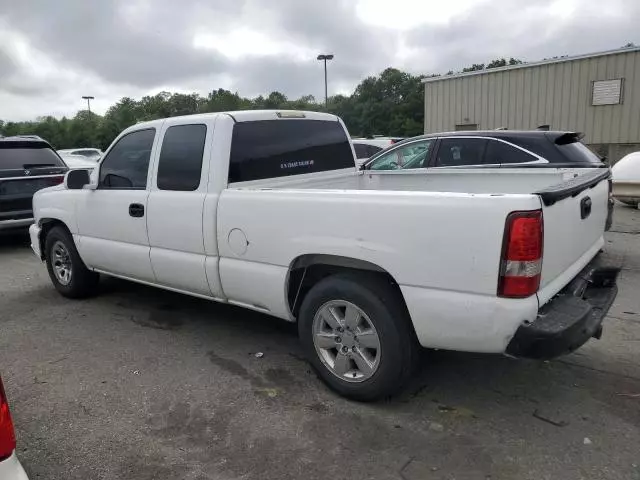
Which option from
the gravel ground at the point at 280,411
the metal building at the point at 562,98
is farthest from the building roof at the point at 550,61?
the gravel ground at the point at 280,411

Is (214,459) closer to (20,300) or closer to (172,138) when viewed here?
(172,138)

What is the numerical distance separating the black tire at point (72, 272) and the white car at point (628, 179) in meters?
9.68

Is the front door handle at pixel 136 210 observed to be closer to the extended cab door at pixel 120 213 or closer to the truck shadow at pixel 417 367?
the extended cab door at pixel 120 213

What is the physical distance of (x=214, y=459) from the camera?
9.48ft

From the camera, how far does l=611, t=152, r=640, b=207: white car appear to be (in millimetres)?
10594

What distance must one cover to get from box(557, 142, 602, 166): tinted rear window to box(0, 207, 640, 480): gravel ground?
2.38m

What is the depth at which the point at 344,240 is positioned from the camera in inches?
125

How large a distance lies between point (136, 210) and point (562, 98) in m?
17.3

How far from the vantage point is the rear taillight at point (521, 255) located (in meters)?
2.62

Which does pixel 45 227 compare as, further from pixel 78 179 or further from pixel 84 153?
pixel 84 153

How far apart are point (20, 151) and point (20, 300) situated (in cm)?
409

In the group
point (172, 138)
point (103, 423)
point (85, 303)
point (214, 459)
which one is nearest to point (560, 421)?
point (214, 459)

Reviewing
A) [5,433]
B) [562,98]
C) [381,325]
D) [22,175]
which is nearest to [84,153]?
[22,175]

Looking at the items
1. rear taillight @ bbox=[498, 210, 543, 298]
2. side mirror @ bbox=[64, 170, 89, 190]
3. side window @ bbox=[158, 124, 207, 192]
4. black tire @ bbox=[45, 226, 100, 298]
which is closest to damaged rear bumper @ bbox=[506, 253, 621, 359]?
rear taillight @ bbox=[498, 210, 543, 298]
